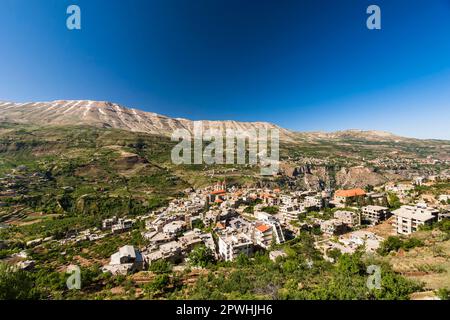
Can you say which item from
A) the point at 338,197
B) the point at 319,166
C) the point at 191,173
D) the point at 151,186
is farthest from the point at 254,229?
the point at 319,166

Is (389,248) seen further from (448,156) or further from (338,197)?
(448,156)

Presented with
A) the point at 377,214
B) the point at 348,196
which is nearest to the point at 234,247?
the point at 377,214

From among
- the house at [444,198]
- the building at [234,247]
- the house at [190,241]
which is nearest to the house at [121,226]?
the house at [190,241]

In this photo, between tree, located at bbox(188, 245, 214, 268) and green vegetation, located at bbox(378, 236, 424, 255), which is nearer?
green vegetation, located at bbox(378, 236, 424, 255)

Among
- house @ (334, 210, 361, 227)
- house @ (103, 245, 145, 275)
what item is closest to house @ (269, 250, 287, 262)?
house @ (334, 210, 361, 227)

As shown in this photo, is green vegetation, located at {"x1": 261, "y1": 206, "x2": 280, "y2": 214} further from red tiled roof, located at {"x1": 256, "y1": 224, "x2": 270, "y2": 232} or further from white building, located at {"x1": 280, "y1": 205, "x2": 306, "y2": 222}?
red tiled roof, located at {"x1": 256, "y1": 224, "x2": 270, "y2": 232}

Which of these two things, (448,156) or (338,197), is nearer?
(338,197)
